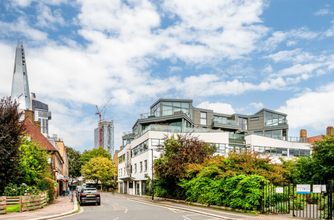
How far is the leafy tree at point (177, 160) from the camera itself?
28.5 m

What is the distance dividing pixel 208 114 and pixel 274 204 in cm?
4346

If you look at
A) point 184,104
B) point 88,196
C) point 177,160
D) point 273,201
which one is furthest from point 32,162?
point 184,104

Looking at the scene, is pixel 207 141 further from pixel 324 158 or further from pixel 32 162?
pixel 32 162

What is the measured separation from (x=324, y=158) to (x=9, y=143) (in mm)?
28427

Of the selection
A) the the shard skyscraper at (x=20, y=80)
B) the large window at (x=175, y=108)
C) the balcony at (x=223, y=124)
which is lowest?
the balcony at (x=223, y=124)

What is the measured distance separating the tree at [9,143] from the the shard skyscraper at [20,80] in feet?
338

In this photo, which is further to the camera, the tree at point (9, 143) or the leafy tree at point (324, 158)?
the leafy tree at point (324, 158)

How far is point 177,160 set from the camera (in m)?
28.8

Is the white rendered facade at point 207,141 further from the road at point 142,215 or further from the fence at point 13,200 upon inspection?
the fence at point 13,200

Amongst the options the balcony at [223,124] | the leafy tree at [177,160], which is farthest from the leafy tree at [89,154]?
the leafy tree at [177,160]

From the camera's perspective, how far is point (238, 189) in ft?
62.4

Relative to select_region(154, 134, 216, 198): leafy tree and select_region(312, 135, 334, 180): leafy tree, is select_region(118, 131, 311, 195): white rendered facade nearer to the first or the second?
select_region(154, 134, 216, 198): leafy tree

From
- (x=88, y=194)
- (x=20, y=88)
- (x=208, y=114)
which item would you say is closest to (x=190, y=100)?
(x=208, y=114)

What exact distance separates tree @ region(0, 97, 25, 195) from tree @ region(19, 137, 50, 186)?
12.7ft
